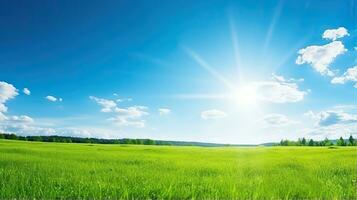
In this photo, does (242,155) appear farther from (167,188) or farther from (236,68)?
(167,188)

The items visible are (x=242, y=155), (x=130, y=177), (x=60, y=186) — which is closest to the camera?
(x=60, y=186)

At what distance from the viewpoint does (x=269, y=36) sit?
6.57m

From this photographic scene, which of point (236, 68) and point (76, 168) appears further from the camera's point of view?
point (76, 168)

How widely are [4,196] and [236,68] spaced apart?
4017mm

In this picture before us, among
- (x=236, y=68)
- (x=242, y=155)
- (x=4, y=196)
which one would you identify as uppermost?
(x=236, y=68)

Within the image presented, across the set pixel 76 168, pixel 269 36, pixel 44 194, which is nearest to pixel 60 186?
pixel 44 194

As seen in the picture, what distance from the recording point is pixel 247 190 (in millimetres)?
5441

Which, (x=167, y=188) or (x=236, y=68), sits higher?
(x=236, y=68)

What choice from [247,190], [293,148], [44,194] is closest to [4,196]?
[44,194]

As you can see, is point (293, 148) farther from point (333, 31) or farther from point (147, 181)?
point (147, 181)

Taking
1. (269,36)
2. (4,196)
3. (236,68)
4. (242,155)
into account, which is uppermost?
(269,36)

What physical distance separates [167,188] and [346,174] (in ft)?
11.2

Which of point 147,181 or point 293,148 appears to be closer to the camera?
point 147,181

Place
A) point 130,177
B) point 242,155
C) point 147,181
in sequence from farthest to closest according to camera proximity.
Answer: point 242,155, point 130,177, point 147,181
